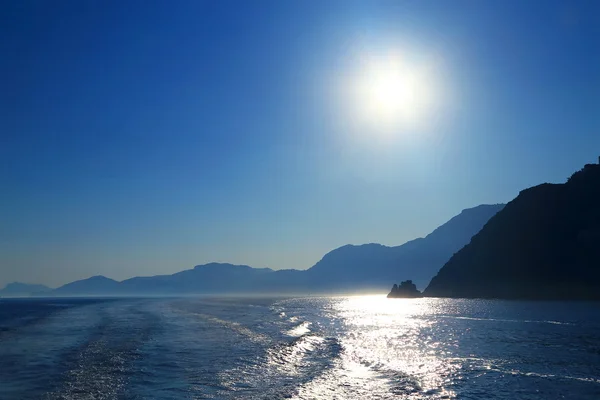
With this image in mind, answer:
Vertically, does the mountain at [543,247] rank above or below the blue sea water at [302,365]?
above

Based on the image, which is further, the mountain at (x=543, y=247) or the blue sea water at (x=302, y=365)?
the mountain at (x=543, y=247)

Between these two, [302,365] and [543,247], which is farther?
[543,247]

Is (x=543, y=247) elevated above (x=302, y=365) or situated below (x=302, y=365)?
above

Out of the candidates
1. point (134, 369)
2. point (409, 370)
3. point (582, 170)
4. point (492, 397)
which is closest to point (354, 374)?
point (409, 370)

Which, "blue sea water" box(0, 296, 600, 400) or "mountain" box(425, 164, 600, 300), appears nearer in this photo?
"blue sea water" box(0, 296, 600, 400)

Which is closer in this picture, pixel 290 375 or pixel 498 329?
pixel 290 375

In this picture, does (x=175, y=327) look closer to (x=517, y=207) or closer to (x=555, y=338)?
(x=555, y=338)

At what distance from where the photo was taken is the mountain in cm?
13750

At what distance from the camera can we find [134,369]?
29641 mm

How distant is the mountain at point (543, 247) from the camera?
138m

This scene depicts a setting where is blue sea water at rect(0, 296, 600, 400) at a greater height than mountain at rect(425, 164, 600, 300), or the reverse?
mountain at rect(425, 164, 600, 300)

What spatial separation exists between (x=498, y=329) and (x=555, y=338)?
34.3 feet

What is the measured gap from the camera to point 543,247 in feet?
499

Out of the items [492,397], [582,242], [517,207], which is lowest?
[492,397]
